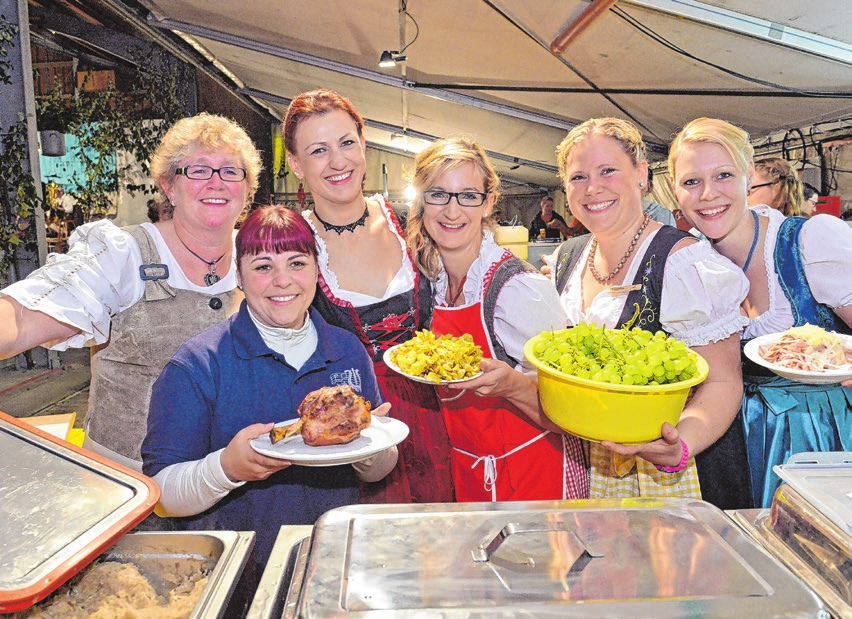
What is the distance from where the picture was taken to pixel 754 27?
13.2 feet

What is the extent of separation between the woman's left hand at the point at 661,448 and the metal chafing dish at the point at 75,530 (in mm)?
910

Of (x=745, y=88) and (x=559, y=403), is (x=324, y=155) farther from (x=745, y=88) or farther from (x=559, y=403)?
(x=745, y=88)

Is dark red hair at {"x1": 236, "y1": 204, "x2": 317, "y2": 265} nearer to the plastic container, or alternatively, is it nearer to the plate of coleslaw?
the plate of coleslaw

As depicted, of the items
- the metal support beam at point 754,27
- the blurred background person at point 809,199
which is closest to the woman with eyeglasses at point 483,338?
the metal support beam at point 754,27

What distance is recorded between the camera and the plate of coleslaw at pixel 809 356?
1688 millimetres

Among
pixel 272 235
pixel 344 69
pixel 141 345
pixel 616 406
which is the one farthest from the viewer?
pixel 344 69

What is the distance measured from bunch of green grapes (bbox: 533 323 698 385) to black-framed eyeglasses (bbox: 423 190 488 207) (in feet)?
2.43

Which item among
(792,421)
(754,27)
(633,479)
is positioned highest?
(754,27)

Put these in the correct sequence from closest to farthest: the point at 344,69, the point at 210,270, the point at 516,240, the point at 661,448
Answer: the point at 661,448, the point at 210,270, the point at 516,240, the point at 344,69

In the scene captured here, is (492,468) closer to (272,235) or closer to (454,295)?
(454,295)

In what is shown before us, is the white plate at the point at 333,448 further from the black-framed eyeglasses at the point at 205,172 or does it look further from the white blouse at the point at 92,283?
the black-framed eyeglasses at the point at 205,172

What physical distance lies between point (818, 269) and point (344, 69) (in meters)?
6.64

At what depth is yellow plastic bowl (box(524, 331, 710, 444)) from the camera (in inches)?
52.6

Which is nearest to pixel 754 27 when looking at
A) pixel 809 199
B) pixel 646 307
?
pixel 809 199
